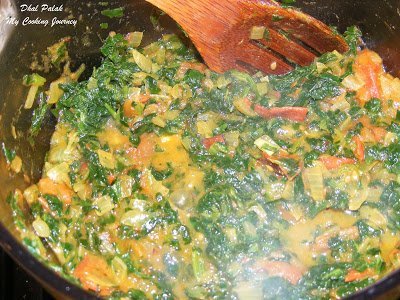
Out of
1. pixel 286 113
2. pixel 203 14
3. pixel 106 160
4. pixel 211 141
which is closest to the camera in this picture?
pixel 203 14

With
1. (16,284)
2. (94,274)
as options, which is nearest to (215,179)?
(94,274)

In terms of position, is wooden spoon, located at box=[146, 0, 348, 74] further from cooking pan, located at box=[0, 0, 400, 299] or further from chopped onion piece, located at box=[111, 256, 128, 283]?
chopped onion piece, located at box=[111, 256, 128, 283]

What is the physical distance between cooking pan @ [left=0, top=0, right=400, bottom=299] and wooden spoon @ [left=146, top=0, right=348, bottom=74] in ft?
1.33

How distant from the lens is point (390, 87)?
5004 millimetres

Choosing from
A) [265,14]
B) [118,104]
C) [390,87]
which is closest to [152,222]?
[118,104]

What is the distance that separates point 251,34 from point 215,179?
1.31m

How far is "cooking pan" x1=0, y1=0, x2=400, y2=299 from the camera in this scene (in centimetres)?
422

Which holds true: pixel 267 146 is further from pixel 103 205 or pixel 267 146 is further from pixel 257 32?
pixel 103 205

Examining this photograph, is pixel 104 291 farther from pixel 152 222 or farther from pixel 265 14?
pixel 265 14

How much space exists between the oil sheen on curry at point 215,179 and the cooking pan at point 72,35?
0.37ft

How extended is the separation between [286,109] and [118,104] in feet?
4.93

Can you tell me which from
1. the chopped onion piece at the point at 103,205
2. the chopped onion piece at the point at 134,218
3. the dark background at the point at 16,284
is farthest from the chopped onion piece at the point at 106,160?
the dark background at the point at 16,284

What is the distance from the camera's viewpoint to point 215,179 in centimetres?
451

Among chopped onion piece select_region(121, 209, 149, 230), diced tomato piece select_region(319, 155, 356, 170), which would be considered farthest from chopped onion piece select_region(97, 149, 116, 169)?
diced tomato piece select_region(319, 155, 356, 170)
